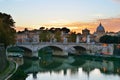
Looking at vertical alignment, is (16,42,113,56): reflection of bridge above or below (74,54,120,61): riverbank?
above

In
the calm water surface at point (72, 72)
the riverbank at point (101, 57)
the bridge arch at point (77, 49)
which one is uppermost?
the bridge arch at point (77, 49)

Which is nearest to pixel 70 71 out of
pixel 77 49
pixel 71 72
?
pixel 71 72

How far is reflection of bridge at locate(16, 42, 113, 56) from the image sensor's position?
41125 mm

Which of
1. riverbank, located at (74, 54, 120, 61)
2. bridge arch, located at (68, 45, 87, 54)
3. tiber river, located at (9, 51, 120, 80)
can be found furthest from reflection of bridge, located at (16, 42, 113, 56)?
tiber river, located at (9, 51, 120, 80)

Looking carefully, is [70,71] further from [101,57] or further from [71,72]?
[101,57]

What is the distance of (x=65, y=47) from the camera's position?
1777 inches

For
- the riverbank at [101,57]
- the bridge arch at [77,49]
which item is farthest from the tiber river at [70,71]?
the bridge arch at [77,49]

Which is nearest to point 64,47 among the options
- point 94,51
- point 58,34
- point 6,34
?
point 94,51

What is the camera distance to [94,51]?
4797 cm

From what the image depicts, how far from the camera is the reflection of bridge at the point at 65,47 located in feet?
135

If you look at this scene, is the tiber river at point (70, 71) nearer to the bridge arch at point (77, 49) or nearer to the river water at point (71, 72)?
the river water at point (71, 72)

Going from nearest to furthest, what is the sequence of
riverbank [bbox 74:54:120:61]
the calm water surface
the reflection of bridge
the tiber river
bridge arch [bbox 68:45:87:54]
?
the calm water surface
the tiber river
riverbank [bbox 74:54:120:61]
the reflection of bridge
bridge arch [bbox 68:45:87:54]

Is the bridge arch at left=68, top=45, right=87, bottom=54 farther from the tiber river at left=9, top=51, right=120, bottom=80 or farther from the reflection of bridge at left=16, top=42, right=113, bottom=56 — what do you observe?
the tiber river at left=9, top=51, right=120, bottom=80

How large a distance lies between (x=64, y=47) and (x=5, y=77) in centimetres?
2733
